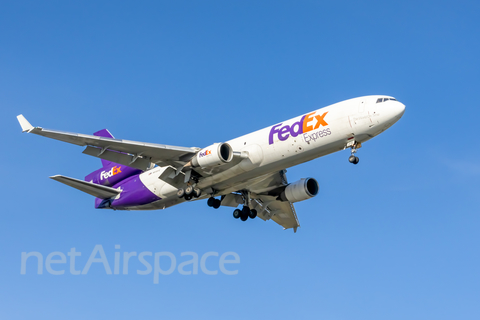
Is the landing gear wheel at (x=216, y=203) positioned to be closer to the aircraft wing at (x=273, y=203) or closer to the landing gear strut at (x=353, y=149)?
the aircraft wing at (x=273, y=203)

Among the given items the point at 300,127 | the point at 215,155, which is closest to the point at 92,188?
the point at 215,155

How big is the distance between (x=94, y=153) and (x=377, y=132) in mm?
15752

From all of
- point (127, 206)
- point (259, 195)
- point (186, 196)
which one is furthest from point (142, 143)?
Answer: point (259, 195)

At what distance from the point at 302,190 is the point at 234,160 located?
23.5ft

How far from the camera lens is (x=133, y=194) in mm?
39688

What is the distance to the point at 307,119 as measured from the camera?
111 ft

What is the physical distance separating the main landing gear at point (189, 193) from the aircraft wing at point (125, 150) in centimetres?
146

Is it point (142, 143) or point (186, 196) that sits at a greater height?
point (142, 143)

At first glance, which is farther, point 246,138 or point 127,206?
point 127,206

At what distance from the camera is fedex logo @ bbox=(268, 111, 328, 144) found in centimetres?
3328

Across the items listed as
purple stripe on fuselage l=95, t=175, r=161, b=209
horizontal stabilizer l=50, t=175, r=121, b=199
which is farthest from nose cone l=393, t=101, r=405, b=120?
horizontal stabilizer l=50, t=175, r=121, b=199

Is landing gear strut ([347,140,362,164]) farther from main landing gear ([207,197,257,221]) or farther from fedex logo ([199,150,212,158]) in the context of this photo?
main landing gear ([207,197,257,221])

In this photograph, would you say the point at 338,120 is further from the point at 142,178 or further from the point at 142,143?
the point at 142,178

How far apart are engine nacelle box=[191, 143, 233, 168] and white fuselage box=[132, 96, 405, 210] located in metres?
1.03
